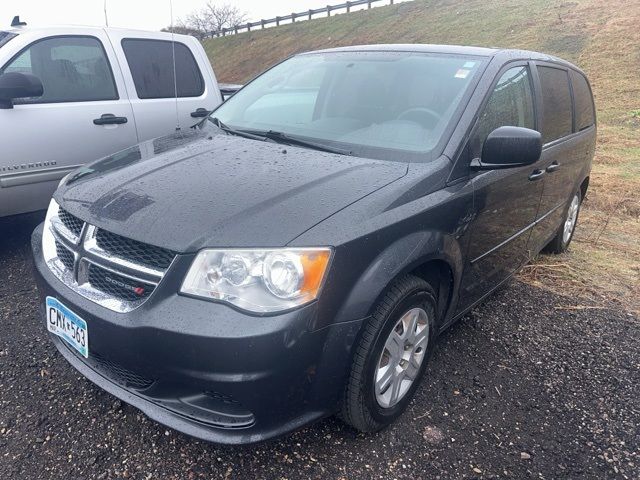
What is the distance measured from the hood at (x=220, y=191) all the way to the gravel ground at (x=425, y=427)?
3.05 ft

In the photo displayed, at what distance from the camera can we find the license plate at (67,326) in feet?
6.76

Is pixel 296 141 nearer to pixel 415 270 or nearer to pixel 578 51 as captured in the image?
pixel 415 270

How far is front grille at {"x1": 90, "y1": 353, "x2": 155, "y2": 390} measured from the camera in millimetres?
2008

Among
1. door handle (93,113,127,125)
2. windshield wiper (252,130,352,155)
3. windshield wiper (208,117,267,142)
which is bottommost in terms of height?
door handle (93,113,127,125)

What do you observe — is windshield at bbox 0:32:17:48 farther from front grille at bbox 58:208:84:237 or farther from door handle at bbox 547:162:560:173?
door handle at bbox 547:162:560:173

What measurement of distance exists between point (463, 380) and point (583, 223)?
3.75 meters

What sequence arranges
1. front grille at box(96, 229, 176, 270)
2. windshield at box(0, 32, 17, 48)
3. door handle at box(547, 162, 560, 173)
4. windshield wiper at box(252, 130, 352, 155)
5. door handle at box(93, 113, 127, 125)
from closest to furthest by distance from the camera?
front grille at box(96, 229, 176, 270) < windshield wiper at box(252, 130, 352, 155) < door handle at box(547, 162, 560, 173) < windshield at box(0, 32, 17, 48) < door handle at box(93, 113, 127, 125)

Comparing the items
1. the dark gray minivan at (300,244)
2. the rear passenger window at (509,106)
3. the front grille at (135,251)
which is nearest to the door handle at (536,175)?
the dark gray minivan at (300,244)

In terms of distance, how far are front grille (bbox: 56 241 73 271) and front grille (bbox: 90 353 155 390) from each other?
430 mm

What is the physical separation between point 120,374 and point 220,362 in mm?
564

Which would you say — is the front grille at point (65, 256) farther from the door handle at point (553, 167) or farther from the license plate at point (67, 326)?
the door handle at point (553, 167)

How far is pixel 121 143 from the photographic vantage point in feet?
14.1

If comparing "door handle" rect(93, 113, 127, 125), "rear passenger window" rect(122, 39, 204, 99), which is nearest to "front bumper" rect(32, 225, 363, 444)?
"door handle" rect(93, 113, 127, 125)

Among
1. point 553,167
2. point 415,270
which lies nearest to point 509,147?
point 415,270
